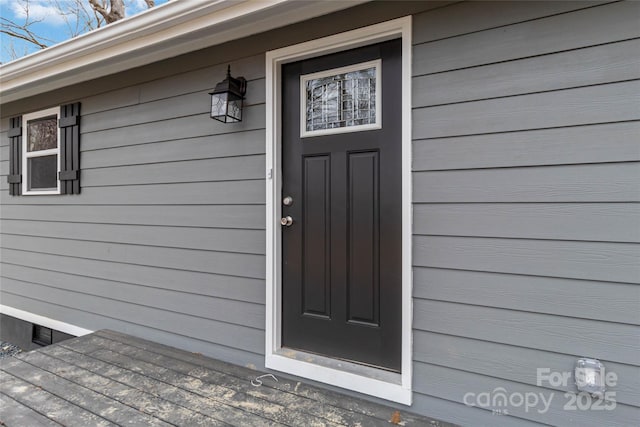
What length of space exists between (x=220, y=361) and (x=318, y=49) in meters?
2.05

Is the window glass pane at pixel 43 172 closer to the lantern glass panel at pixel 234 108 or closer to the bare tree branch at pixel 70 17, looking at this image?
the lantern glass panel at pixel 234 108

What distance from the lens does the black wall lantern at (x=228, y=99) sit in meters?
2.15

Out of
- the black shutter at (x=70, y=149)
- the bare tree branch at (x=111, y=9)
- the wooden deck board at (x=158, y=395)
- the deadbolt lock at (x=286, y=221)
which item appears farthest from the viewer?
the bare tree branch at (x=111, y=9)

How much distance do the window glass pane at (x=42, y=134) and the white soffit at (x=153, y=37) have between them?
0.33 m

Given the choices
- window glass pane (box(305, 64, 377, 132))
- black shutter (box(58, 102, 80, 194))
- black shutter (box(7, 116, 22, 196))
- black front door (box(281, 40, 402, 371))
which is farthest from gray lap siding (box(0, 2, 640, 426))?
black shutter (box(7, 116, 22, 196))

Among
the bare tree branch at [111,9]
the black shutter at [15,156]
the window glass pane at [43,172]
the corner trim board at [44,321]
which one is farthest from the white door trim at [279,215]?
the bare tree branch at [111,9]

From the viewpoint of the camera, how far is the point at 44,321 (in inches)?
131

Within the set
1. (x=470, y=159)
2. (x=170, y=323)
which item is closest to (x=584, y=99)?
(x=470, y=159)

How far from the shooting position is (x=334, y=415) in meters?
1.68

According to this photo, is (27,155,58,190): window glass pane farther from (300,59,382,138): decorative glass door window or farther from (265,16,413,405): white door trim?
(300,59,382,138): decorative glass door window

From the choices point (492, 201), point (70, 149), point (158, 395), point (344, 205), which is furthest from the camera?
point (70, 149)

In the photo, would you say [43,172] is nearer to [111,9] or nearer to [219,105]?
[219,105]

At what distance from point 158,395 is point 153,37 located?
2.19m

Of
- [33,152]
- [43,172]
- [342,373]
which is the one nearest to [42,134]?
[33,152]
